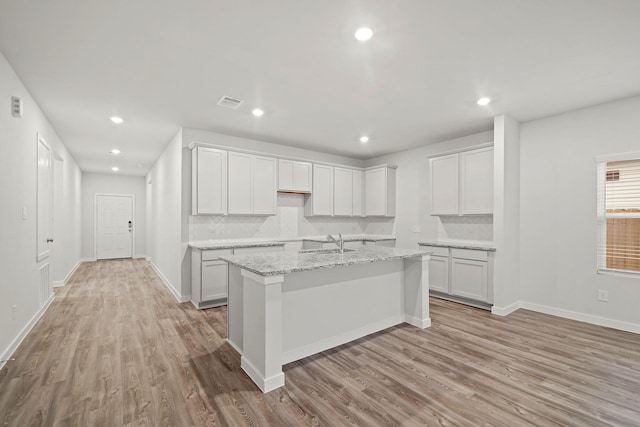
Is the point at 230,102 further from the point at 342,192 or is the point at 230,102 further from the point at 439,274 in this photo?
the point at 439,274

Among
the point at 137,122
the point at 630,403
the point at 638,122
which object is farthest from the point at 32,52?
the point at 638,122

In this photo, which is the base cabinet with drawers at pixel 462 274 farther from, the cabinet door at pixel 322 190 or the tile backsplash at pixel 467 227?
the cabinet door at pixel 322 190

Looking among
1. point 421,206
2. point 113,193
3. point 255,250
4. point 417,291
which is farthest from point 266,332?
point 113,193

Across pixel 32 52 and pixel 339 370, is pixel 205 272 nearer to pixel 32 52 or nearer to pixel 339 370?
pixel 339 370

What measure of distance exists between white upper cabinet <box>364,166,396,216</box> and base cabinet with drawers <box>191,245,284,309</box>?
119 inches

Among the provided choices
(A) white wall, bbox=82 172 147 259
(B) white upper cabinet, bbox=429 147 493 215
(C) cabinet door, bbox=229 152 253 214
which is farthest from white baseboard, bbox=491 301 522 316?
(A) white wall, bbox=82 172 147 259

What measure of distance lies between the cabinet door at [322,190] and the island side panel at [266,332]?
11.7 ft

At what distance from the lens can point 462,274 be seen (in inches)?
179

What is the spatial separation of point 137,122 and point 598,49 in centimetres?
539

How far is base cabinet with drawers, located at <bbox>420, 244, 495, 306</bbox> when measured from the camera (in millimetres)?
4254

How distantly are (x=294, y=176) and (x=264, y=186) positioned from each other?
2.17 ft

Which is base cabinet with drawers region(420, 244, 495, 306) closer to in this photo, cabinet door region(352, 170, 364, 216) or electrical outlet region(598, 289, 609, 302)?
electrical outlet region(598, 289, 609, 302)

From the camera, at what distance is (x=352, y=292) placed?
10.4ft

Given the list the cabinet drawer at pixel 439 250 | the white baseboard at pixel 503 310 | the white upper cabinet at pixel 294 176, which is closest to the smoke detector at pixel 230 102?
the white upper cabinet at pixel 294 176
